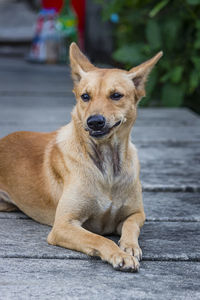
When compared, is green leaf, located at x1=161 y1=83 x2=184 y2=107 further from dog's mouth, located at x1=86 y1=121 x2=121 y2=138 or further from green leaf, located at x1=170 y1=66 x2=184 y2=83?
dog's mouth, located at x1=86 y1=121 x2=121 y2=138

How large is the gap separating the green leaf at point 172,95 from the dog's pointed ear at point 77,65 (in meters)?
3.90

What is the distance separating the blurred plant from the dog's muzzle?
4.08 metres

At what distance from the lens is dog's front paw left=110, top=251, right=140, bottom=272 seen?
104 inches

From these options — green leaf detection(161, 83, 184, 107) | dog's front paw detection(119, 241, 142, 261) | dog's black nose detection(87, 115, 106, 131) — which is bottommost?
green leaf detection(161, 83, 184, 107)

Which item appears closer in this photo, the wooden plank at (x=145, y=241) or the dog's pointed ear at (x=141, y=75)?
the wooden plank at (x=145, y=241)

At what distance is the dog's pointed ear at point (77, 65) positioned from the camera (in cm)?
350

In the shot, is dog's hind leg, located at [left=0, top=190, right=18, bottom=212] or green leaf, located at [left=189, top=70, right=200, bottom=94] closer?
dog's hind leg, located at [left=0, top=190, right=18, bottom=212]

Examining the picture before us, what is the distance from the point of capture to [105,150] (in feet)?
10.8

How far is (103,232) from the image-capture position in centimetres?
330

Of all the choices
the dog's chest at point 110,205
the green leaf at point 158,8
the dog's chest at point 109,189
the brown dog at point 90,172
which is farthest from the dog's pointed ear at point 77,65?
the green leaf at point 158,8

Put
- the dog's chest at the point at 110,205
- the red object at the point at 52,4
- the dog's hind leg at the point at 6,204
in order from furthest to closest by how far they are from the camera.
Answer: the red object at the point at 52,4 < the dog's hind leg at the point at 6,204 < the dog's chest at the point at 110,205

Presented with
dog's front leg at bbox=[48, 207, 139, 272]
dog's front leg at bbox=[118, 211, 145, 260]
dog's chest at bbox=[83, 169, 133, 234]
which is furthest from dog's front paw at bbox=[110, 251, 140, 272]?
dog's chest at bbox=[83, 169, 133, 234]

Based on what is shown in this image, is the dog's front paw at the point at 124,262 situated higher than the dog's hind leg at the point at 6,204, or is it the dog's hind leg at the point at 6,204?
the dog's front paw at the point at 124,262

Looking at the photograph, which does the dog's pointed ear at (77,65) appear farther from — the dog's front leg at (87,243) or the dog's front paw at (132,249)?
the dog's front paw at (132,249)
